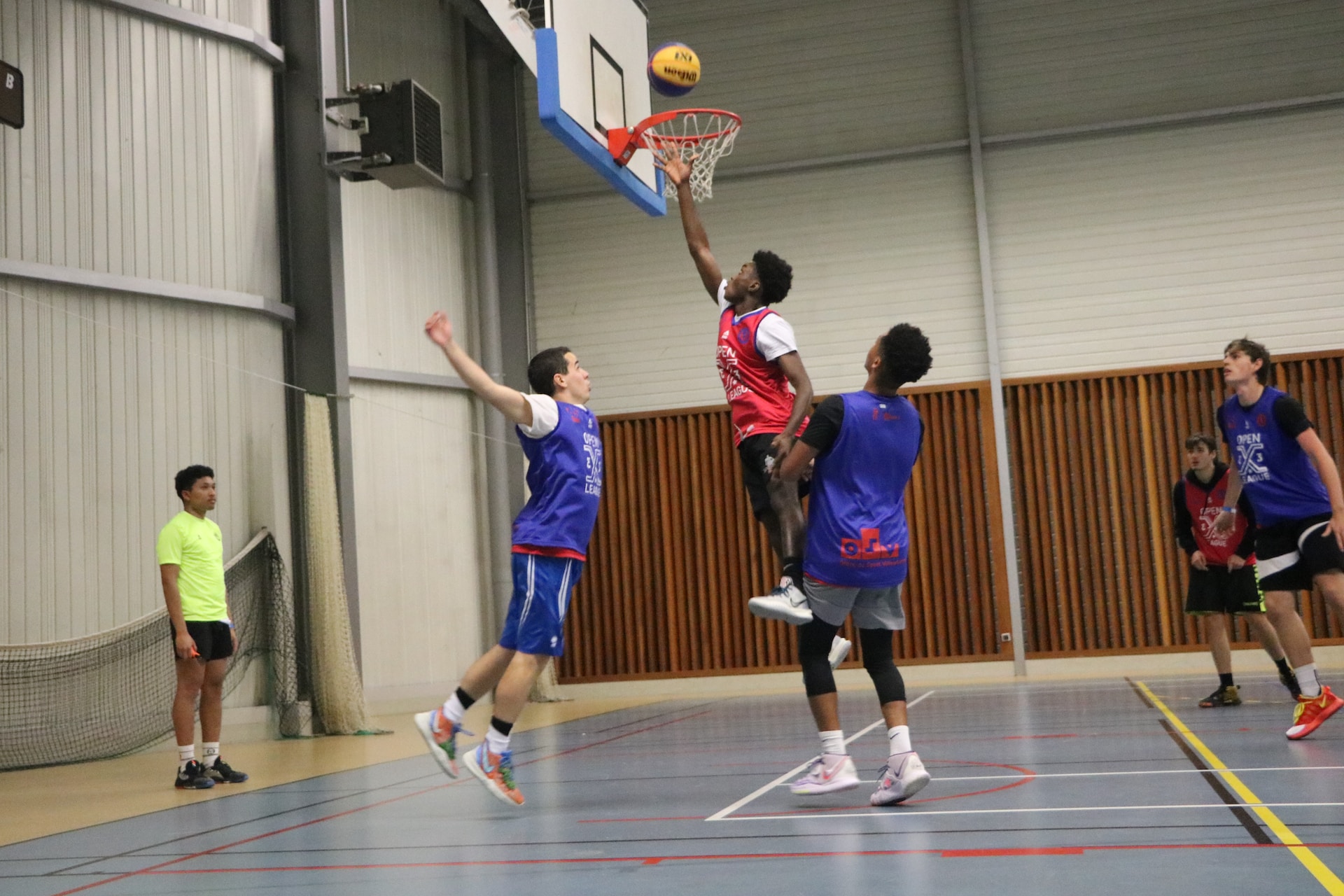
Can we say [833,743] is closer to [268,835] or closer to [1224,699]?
[268,835]

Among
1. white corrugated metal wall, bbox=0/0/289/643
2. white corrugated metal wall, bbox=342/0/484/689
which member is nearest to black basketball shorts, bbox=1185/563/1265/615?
white corrugated metal wall, bbox=0/0/289/643

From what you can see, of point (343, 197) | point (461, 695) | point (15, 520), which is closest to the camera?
point (461, 695)

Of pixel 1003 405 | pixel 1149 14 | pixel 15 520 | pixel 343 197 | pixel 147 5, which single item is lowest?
pixel 15 520

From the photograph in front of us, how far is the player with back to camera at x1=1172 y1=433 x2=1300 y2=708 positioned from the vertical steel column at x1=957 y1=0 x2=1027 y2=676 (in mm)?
5228

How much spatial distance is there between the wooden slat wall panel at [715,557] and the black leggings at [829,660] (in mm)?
9002

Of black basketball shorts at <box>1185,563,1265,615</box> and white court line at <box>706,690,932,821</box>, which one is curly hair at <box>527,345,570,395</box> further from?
black basketball shorts at <box>1185,563,1265,615</box>

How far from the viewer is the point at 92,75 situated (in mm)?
9586

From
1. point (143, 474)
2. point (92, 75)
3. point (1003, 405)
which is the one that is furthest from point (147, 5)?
point (1003, 405)

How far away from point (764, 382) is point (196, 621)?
328 centimetres

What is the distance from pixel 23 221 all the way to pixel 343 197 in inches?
146

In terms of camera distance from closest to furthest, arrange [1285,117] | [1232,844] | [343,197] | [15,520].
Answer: [1232,844]
[15,520]
[343,197]
[1285,117]

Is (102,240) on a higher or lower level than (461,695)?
higher

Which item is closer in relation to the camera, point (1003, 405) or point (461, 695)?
point (461, 695)

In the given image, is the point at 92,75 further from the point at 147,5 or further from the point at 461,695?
the point at 461,695
